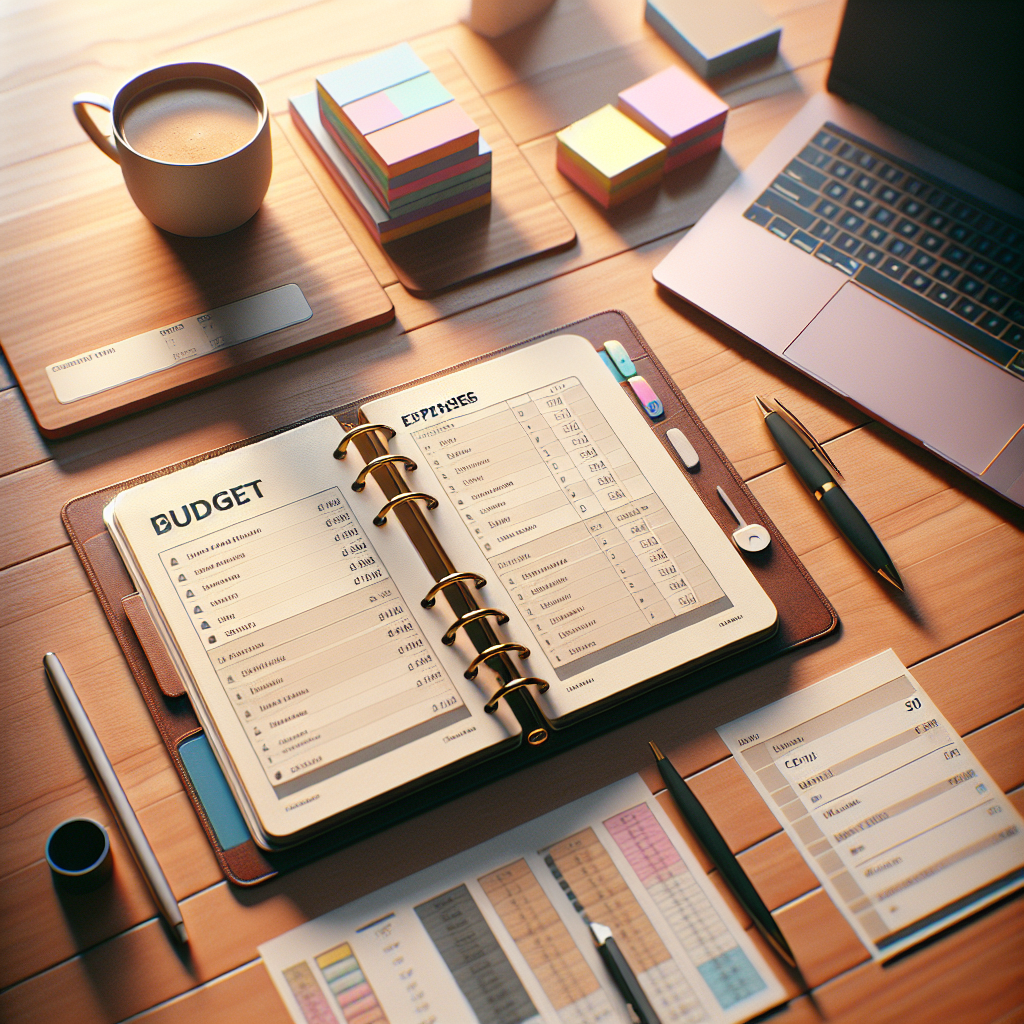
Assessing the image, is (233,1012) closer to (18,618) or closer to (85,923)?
(85,923)

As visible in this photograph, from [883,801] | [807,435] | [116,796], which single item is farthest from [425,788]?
[807,435]

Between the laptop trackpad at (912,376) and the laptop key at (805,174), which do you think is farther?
the laptop key at (805,174)

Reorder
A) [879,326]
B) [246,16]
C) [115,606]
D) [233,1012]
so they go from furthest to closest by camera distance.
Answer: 1. [246,16]
2. [879,326]
3. [115,606]
4. [233,1012]

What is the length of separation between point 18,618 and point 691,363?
24.4 inches

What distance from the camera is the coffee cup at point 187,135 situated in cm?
83

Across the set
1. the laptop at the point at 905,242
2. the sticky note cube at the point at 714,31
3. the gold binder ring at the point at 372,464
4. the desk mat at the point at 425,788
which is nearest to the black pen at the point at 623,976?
the desk mat at the point at 425,788

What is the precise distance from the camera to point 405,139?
872 mm

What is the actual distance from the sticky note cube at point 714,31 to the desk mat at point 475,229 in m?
0.25

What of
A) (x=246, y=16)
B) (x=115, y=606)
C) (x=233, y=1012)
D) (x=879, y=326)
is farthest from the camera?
(x=246, y=16)

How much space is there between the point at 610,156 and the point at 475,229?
0.51ft

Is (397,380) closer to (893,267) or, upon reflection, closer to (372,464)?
(372,464)

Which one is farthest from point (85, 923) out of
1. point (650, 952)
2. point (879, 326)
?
point (879, 326)

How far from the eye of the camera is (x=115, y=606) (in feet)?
2.46

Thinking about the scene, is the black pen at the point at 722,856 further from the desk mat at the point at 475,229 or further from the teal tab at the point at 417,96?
the teal tab at the point at 417,96
